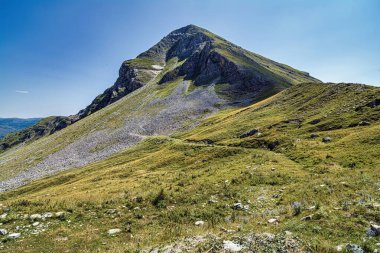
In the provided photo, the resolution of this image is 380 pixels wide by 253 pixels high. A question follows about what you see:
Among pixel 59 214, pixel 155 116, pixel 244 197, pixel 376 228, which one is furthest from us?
pixel 155 116

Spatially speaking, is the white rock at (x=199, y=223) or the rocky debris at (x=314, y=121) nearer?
the white rock at (x=199, y=223)

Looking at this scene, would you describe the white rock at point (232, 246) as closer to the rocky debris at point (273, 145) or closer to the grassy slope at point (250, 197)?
the grassy slope at point (250, 197)

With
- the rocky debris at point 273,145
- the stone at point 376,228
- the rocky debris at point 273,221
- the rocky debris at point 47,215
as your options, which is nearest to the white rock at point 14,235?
the rocky debris at point 47,215

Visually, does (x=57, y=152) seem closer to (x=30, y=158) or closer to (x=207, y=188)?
(x=30, y=158)

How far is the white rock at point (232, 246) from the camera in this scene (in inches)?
472

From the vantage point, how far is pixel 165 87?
176 metres

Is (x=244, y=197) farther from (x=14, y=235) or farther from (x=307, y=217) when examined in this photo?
(x=14, y=235)

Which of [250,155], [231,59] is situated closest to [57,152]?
[250,155]

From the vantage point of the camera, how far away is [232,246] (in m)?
12.3

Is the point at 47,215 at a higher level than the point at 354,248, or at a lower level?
lower

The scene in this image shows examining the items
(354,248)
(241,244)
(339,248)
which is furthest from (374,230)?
(241,244)

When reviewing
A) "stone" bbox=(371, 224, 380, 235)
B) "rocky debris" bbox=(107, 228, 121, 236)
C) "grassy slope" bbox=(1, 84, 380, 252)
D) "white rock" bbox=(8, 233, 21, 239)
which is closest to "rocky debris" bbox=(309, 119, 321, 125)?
"grassy slope" bbox=(1, 84, 380, 252)

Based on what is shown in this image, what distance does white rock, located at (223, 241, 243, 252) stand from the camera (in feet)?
39.3

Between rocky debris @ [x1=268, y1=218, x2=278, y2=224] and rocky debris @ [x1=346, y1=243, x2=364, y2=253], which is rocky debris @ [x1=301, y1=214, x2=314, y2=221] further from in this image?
rocky debris @ [x1=346, y1=243, x2=364, y2=253]
